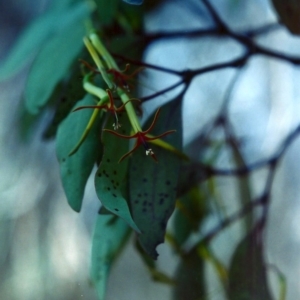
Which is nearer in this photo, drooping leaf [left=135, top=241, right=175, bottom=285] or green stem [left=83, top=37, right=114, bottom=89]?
green stem [left=83, top=37, right=114, bottom=89]

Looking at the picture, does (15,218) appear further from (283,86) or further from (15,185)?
(283,86)

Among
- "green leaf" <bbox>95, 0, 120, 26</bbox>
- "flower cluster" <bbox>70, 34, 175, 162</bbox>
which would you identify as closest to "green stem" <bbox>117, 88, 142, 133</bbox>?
"flower cluster" <bbox>70, 34, 175, 162</bbox>

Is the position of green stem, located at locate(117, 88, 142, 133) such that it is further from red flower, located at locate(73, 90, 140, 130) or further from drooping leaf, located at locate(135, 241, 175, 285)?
drooping leaf, located at locate(135, 241, 175, 285)

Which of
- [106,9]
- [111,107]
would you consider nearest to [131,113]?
[111,107]

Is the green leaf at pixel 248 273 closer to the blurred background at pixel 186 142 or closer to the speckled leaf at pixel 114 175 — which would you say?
the blurred background at pixel 186 142

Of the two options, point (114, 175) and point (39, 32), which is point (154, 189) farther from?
point (39, 32)

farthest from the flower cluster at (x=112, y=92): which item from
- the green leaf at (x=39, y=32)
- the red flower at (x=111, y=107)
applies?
the green leaf at (x=39, y=32)

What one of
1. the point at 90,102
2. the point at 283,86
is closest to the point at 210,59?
the point at 283,86
